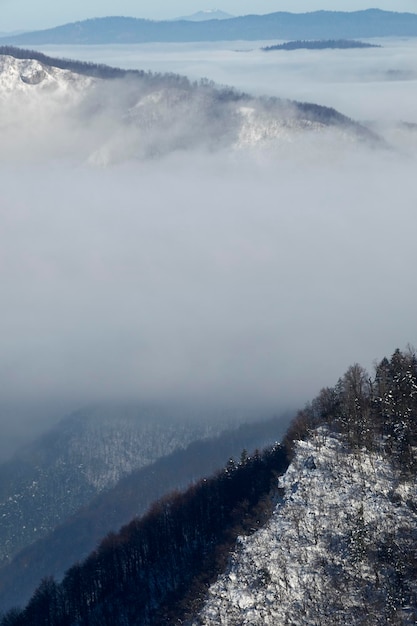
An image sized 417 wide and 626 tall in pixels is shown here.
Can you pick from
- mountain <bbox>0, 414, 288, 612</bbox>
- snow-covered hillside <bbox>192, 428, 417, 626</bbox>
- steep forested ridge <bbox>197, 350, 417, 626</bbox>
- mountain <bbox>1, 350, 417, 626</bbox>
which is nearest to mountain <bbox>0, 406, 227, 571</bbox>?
mountain <bbox>0, 414, 288, 612</bbox>

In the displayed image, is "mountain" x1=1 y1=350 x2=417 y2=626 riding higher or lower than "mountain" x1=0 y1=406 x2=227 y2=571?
higher

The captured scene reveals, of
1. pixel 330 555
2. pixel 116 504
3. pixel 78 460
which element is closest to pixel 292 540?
pixel 330 555

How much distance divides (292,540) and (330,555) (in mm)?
3296

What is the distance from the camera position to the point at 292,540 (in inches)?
2291

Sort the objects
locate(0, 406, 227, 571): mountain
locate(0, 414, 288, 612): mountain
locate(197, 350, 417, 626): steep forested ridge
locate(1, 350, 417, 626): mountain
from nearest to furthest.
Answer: locate(197, 350, 417, 626): steep forested ridge → locate(1, 350, 417, 626): mountain → locate(0, 414, 288, 612): mountain → locate(0, 406, 227, 571): mountain

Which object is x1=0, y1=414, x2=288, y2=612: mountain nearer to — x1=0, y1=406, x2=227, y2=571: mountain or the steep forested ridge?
x1=0, y1=406, x2=227, y2=571: mountain

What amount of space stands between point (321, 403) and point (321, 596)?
2763 centimetres

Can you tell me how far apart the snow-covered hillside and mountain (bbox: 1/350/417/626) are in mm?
93

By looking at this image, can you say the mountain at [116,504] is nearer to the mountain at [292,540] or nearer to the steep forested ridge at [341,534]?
the mountain at [292,540]

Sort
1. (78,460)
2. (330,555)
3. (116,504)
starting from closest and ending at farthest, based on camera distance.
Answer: (330,555), (116,504), (78,460)

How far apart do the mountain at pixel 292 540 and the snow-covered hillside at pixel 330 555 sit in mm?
93

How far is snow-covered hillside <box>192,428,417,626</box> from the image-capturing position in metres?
52.1

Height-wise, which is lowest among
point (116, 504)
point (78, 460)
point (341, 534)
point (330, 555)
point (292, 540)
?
point (116, 504)

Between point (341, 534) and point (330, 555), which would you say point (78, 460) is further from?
point (330, 555)
